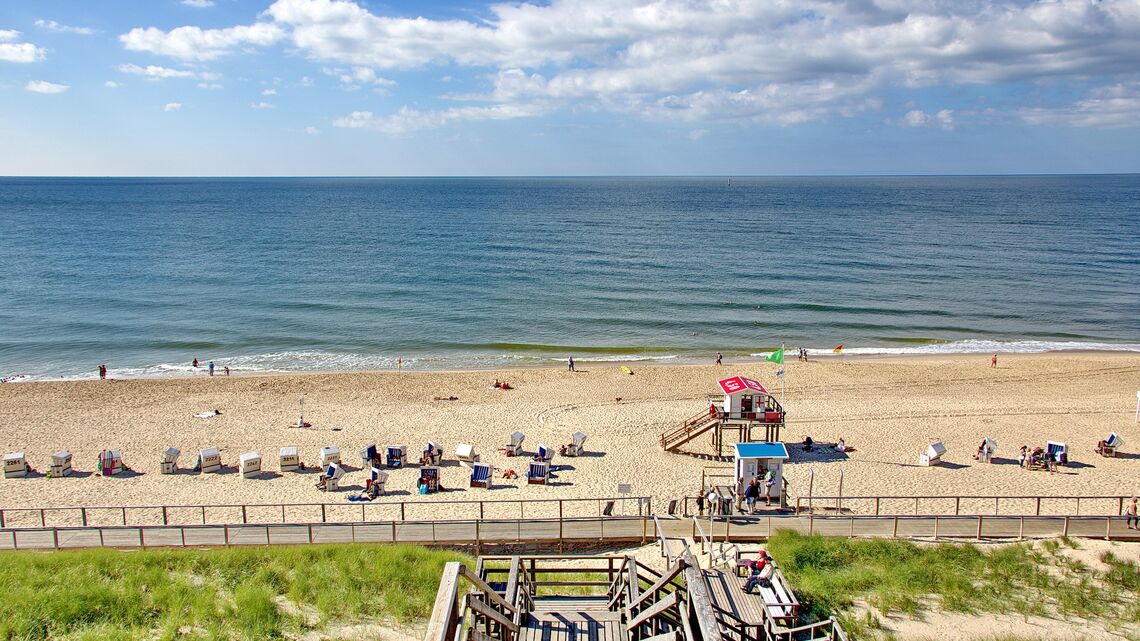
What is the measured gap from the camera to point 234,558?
13.8m

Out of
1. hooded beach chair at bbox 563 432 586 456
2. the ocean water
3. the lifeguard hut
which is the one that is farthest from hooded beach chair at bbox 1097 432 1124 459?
hooded beach chair at bbox 563 432 586 456

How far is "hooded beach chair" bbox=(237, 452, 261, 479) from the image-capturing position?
2361 centimetres

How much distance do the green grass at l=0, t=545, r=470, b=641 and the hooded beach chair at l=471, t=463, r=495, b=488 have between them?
7575mm

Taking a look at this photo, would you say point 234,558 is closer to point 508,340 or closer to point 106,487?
point 106,487

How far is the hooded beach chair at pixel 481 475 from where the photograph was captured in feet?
74.2

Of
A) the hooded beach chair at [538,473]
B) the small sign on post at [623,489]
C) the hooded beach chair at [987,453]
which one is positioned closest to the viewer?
the small sign on post at [623,489]

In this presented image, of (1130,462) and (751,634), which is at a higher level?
(751,634)

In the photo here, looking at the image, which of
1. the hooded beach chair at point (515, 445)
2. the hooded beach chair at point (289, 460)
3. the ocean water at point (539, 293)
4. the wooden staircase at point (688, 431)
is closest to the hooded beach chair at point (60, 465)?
the hooded beach chair at point (289, 460)

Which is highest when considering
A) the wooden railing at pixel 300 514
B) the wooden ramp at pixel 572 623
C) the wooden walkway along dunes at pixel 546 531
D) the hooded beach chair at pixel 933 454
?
the wooden ramp at pixel 572 623

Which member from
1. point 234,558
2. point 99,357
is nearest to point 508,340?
point 99,357

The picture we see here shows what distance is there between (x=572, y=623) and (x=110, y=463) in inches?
801

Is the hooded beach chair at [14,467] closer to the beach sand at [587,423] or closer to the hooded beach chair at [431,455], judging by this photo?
the beach sand at [587,423]

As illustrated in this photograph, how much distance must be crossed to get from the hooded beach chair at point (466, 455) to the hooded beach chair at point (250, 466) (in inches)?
252

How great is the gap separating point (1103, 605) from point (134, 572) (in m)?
16.7
